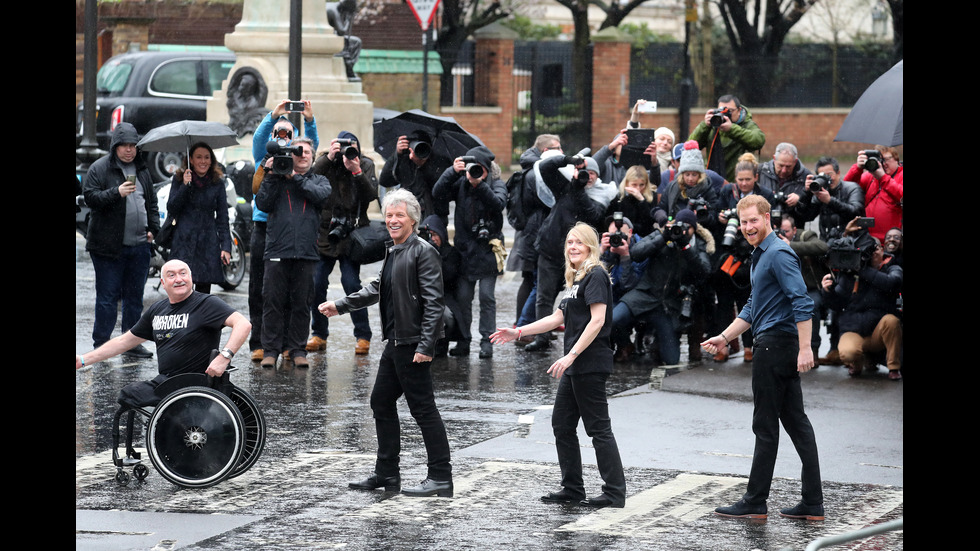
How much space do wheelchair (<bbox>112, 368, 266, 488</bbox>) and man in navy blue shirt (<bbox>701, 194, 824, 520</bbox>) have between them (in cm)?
270

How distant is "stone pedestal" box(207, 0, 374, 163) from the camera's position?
21.2 meters

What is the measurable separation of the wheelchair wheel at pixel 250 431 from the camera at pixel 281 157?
325cm

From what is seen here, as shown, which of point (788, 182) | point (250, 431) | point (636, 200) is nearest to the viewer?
point (250, 431)

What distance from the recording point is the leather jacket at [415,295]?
8.01m

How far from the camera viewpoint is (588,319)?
8055 millimetres

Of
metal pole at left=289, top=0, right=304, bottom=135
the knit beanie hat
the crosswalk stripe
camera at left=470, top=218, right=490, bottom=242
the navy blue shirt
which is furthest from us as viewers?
metal pole at left=289, top=0, right=304, bottom=135

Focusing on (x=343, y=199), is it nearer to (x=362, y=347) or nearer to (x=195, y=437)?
(x=362, y=347)

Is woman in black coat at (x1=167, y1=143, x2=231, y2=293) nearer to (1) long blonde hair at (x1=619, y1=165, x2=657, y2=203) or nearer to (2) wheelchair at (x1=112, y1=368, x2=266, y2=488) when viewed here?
(1) long blonde hair at (x1=619, y1=165, x2=657, y2=203)

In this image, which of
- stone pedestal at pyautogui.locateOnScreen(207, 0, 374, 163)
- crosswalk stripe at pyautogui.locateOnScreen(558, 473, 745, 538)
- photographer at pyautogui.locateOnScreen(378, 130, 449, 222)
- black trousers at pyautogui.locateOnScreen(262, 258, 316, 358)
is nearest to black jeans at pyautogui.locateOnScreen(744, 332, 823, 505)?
crosswalk stripe at pyautogui.locateOnScreen(558, 473, 745, 538)

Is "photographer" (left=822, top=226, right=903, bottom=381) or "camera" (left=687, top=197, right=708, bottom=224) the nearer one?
"photographer" (left=822, top=226, right=903, bottom=381)

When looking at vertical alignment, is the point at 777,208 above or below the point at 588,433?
above

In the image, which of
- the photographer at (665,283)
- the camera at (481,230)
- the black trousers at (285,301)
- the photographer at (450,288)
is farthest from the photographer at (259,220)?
the photographer at (665,283)

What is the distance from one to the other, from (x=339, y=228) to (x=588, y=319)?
4.39 m

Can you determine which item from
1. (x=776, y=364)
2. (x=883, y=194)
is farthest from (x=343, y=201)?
(x=776, y=364)
